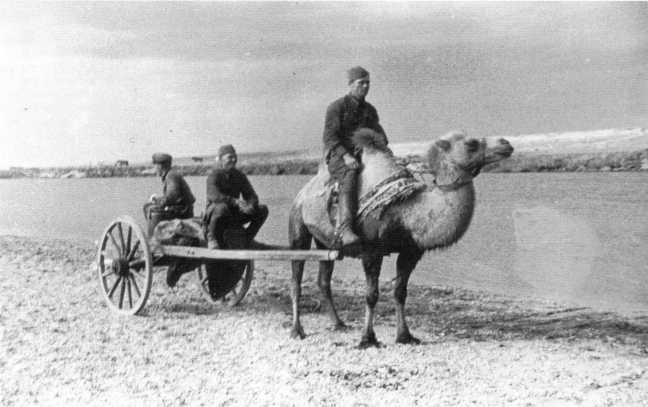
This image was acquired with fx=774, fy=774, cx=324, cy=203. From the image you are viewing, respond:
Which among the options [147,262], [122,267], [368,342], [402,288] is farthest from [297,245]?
[122,267]

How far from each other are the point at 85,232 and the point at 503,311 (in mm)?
19261

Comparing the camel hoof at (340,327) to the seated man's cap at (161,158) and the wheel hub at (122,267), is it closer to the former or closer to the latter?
the wheel hub at (122,267)

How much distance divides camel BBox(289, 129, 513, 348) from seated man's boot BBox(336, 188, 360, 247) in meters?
0.12

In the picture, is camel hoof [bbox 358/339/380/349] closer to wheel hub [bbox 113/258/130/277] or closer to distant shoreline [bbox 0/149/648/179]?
wheel hub [bbox 113/258/130/277]

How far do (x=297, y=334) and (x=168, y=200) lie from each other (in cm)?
284

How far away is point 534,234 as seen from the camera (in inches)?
912

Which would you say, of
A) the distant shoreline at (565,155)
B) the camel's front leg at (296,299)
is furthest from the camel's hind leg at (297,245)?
the distant shoreline at (565,155)

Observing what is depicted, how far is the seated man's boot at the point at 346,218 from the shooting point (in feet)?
25.1

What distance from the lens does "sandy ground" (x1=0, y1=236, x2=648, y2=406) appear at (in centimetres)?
632

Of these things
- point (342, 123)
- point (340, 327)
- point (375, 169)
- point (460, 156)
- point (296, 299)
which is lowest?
point (340, 327)

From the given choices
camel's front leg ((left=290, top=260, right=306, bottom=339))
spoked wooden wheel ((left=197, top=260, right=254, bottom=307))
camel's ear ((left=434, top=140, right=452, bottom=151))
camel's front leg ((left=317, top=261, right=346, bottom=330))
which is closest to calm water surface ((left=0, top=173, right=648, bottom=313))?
spoked wooden wheel ((left=197, top=260, right=254, bottom=307))

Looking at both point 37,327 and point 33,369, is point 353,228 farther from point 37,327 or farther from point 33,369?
point 37,327

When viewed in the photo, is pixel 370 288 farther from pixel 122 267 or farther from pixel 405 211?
pixel 122 267

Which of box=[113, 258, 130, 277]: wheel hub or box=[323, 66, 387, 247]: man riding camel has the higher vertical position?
box=[323, 66, 387, 247]: man riding camel
